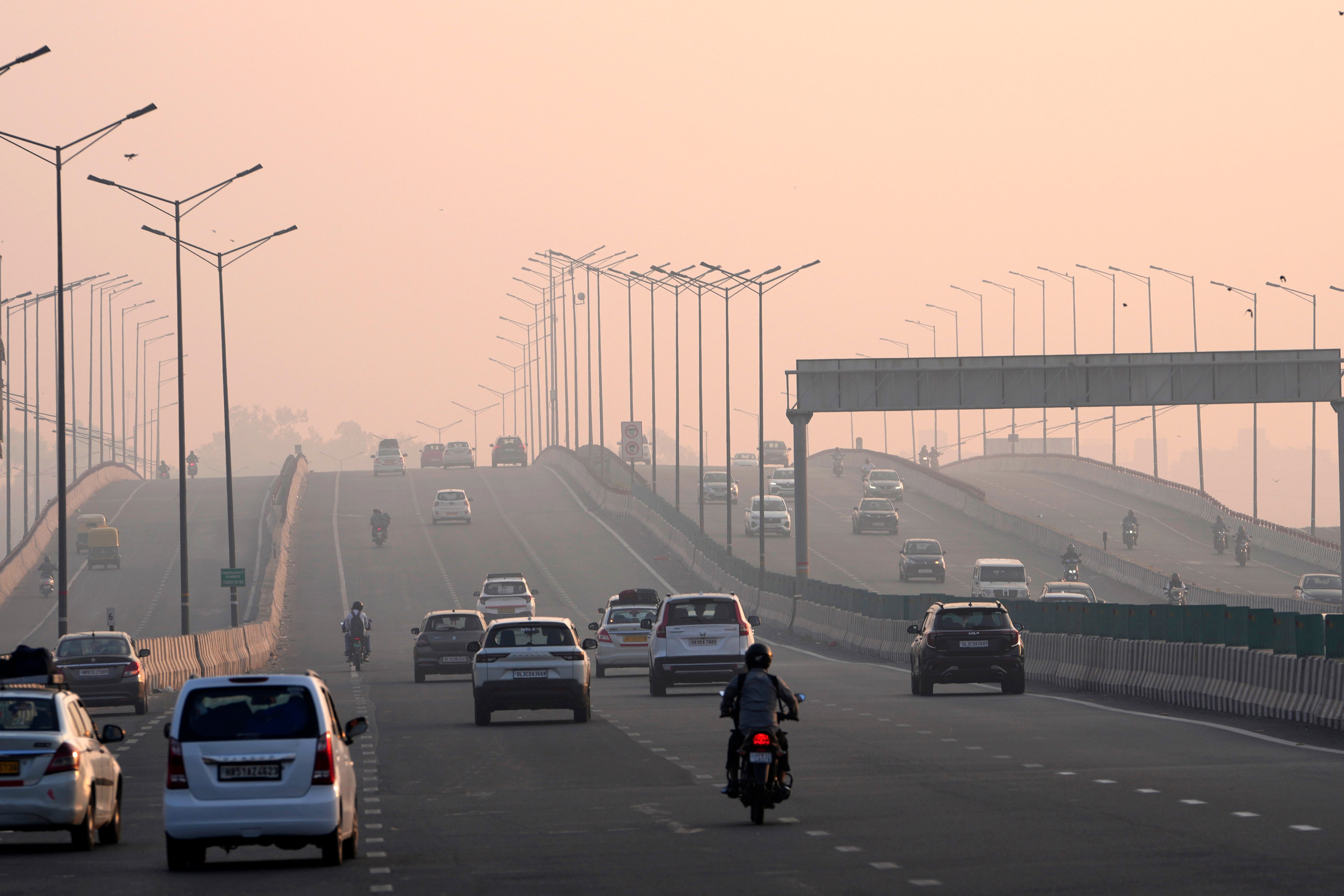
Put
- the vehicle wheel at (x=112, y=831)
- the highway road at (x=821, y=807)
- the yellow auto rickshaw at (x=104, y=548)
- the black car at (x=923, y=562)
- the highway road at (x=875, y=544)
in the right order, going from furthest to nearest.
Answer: the yellow auto rickshaw at (x=104, y=548) < the highway road at (x=875, y=544) < the black car at (x=923, y=562) < the vehicle wheel at (x=112, y=831) < the highway road at (x=821, y=807)

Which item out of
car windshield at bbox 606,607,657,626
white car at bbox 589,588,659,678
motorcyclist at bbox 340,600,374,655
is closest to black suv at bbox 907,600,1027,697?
white car at bbox 589,588,659,678

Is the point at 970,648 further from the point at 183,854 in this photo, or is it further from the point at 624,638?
the point at 183,854

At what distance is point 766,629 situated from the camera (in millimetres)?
60438

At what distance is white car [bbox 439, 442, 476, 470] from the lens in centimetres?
12256

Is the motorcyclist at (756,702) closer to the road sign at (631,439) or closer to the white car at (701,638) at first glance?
the white car at (701,638)

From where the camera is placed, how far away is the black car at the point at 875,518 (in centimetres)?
8844

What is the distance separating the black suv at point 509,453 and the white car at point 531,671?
3903 inches

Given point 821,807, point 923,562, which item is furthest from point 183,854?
point 923,562

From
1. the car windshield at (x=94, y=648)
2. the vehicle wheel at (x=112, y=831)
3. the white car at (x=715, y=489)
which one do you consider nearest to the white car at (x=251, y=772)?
the vehicle wheel at (x=112, y=831)

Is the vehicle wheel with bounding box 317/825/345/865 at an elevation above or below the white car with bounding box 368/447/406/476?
below

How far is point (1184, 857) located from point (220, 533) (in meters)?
76.1

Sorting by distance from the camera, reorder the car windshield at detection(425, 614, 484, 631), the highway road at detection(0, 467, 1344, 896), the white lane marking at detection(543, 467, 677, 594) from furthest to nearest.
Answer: the white lane marking at detection(543, 467, 677, 594) < the car windshield at detection(425, 614, 484, 631) < the highway road at detection(0, 467, 1344, 896)

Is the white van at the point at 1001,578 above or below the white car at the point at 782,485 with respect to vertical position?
below

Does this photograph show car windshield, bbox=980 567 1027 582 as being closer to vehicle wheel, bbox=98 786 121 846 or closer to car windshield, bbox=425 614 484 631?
car windshield, bbox=425 614 484 631
